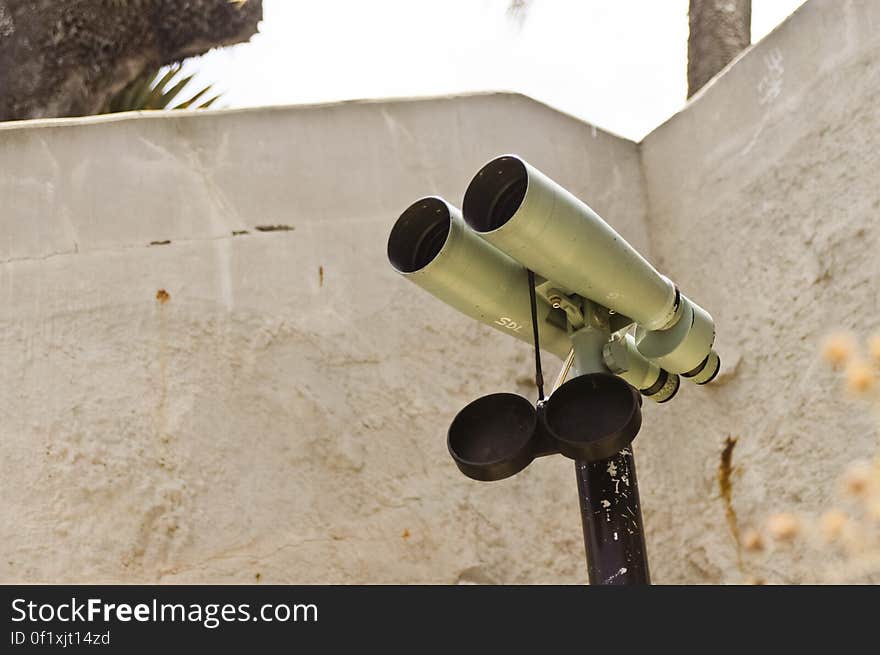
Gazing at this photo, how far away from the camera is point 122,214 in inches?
150

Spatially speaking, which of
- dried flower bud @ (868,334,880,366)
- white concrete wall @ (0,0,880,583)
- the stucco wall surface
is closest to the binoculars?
dried flower bud @ (868,334,880,366)

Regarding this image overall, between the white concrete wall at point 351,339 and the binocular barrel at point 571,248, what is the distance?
1213 millimetres

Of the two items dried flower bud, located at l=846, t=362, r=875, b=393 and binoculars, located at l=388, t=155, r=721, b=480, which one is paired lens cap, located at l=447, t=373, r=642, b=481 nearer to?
binoculars, located at l=388, t=155, r=721, b=480

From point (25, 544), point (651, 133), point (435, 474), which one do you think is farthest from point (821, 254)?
point (25, 544)

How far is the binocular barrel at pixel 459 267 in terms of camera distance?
205 centimetres

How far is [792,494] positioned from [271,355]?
174cm

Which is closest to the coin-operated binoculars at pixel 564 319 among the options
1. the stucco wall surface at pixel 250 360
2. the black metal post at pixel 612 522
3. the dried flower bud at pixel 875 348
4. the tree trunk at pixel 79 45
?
the black metal post at pixel 612 522

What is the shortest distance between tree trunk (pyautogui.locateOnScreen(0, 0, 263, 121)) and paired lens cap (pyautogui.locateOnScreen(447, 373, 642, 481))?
383 cm

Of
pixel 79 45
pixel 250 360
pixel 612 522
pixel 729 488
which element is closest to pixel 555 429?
pixel 612 522

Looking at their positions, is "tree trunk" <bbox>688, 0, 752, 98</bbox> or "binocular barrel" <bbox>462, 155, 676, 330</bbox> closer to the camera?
"binocular barrel" <bbox>462, 155, 676, 330</bbox>

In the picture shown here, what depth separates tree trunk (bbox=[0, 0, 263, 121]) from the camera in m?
5.07

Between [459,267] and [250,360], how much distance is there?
177cm
